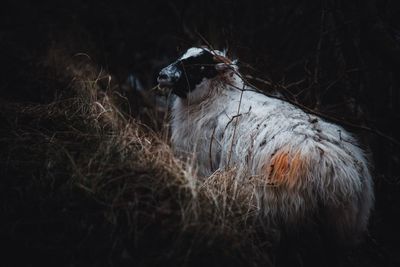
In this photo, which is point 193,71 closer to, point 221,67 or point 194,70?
point 194,70

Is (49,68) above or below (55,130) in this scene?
above

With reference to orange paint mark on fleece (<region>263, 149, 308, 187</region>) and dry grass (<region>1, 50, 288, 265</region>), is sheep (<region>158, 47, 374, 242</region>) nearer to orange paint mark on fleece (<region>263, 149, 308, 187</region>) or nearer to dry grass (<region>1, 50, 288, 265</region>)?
orange paint mark on fleece (<region>263, 149, 308, 187</region>)

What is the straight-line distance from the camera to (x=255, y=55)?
5.46 metres

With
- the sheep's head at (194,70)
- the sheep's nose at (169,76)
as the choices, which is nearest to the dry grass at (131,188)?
the sheep's nose at (169,76)

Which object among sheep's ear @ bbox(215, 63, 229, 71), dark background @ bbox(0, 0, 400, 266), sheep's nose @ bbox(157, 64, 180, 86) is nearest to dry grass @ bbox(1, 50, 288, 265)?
dark background @ bbox(0, 0, 400, 266)

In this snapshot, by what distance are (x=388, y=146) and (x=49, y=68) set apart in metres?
3.98

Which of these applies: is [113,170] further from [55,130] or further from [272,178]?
[272,178]

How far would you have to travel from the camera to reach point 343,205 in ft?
10.9

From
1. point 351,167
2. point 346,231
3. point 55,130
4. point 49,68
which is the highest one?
point 49,68

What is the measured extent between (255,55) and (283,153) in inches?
89.6

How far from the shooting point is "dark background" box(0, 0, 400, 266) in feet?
13.4

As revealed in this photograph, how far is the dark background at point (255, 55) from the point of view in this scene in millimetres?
4094

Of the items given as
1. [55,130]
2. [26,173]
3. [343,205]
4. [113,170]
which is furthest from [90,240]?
[343,205]

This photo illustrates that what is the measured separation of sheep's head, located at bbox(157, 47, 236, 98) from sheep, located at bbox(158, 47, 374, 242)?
1 centimetres
